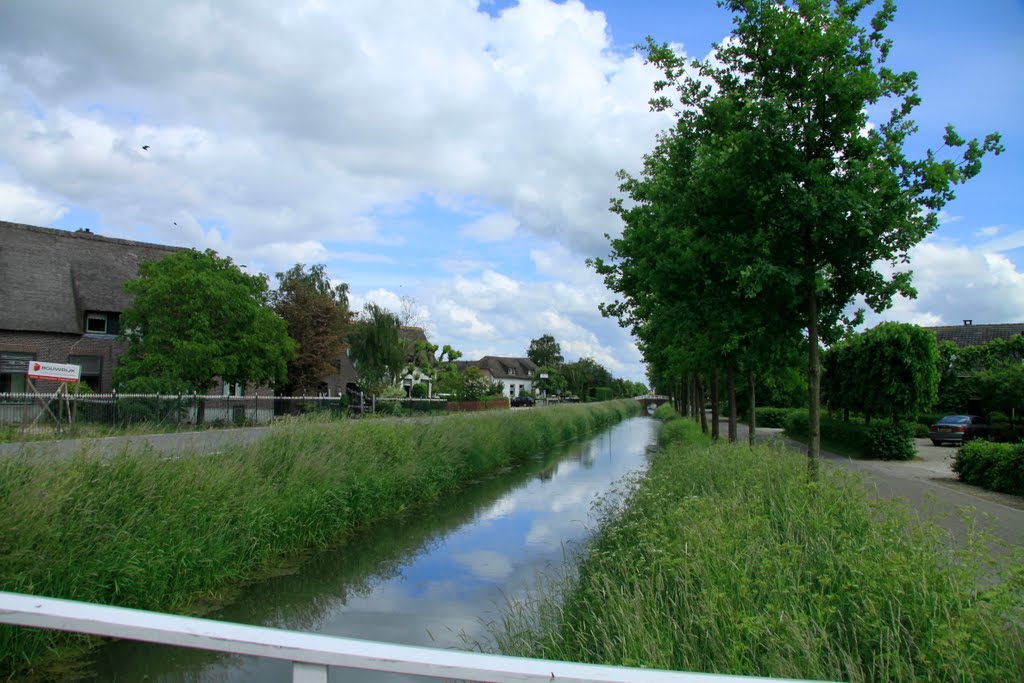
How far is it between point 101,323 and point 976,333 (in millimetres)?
56124

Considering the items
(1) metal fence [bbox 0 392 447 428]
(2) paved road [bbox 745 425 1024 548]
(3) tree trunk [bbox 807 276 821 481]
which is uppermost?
(3) tree trunk [bbox 807 276 821 481]

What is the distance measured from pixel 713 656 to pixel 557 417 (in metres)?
31.8

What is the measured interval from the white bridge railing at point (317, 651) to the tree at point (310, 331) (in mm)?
40023

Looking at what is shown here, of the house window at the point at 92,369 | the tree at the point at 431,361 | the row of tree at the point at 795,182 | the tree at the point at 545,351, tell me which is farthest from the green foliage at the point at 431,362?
the tree at the point at 545,351

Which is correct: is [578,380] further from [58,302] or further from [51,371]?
[51,371]

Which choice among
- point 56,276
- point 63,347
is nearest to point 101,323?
point 63,347

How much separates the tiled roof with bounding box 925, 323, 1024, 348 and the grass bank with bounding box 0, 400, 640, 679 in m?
48.2

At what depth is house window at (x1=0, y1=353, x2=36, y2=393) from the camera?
31.5 metres

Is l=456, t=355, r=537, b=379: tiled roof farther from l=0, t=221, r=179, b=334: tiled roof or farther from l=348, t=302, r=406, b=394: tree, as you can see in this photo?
l=0, t=221, r=179, b=334: tiled roof

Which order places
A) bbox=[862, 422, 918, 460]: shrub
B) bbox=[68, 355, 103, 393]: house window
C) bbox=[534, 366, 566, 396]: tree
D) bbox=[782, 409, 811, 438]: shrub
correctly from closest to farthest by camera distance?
bbox=[862, 422, 918, 460]: shrub < bbox=[782, 409, 811, 438]: shrub < bbox=[68, 355, 103, 393]: house window < bbox=[534, 366, 566, 396]: tree

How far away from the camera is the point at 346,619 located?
8328mm

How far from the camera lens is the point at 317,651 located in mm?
1560

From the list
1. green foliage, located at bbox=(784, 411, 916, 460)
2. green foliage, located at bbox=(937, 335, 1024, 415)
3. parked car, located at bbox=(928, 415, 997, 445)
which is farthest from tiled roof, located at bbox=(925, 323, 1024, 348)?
green foliage, located at bbox=(784, 411, 916, 460)

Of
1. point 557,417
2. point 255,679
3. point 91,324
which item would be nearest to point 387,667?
point 255,679
